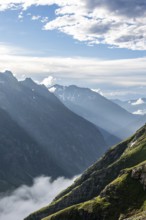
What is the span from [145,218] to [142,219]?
54.4 inches

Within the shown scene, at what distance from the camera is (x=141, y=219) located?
176 metres

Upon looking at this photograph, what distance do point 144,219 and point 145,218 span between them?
0.95 m

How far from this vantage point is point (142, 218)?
17725 centimetres

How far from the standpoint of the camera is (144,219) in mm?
173750

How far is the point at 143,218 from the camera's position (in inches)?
6949

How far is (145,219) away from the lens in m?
173

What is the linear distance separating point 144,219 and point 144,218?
1.90 metres

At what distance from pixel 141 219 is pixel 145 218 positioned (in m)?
1.93

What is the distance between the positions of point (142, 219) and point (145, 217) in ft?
7.15

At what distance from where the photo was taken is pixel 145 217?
176500 mm

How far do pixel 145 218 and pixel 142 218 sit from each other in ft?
9.68

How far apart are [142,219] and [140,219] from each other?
1.44 m

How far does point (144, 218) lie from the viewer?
17562 cm
